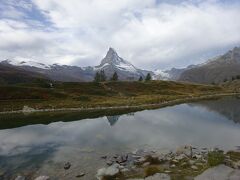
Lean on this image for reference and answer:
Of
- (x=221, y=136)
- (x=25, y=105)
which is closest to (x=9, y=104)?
(x=25, y=105)

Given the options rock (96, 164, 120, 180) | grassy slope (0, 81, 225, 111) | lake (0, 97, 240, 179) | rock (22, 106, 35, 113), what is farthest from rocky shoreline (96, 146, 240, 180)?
grassy slope (0, 81, 225, 111)

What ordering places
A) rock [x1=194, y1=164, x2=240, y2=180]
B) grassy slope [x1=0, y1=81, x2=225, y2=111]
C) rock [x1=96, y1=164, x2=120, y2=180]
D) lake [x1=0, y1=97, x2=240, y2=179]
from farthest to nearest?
grassy slope [x1=0, y1=81, x2=225, y2=111] → lake [x1=0, y1=97, x2=240, y2=179] → rock [x1=96, y1=164, x2=120, y2=180] → rock [x1=194, y1=164, x2=240, y2=180]

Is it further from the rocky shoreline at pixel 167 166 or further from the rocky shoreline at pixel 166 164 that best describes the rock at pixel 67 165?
the rocky shoreline at pixel 166 164

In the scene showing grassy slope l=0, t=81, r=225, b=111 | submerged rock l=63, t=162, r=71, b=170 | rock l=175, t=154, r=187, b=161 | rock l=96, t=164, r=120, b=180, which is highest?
grassy slope l=0, t=81, r=225, b=111

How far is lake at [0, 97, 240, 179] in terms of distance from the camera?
39938mm

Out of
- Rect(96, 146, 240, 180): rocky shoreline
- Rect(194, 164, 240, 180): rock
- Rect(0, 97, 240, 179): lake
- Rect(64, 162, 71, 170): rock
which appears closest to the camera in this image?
Rect(194, 164, 240, 180): rock

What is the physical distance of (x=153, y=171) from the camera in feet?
107

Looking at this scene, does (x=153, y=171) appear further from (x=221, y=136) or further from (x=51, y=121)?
(x=51, y=121)

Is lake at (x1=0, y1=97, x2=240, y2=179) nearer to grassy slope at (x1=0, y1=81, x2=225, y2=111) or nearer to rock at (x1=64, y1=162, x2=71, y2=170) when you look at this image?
rock at (x1=64, y1=162, x2=71, y2=170)

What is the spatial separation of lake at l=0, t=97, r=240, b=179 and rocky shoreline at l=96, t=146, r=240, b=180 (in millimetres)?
2492

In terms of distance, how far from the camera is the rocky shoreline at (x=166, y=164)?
31703 mm

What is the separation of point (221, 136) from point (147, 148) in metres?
20.4

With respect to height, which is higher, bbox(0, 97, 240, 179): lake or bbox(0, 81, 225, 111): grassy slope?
bbox(0, 81, 225, 111): grassy slope

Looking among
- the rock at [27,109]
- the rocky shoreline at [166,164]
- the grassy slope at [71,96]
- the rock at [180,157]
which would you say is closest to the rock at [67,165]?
the rocky shoreline at [166,164]
